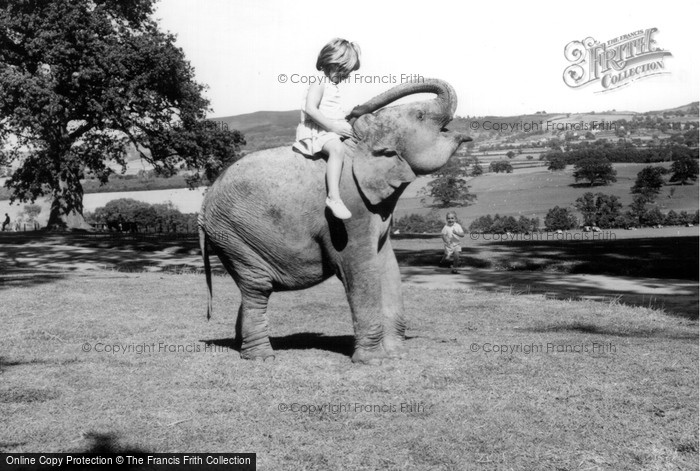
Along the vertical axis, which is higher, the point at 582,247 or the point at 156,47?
the point at 156,47

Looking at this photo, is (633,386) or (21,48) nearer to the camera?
(633,386)

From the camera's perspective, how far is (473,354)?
25.2ft

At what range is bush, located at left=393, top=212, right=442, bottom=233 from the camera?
32344 mm

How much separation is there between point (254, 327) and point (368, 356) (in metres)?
1.11

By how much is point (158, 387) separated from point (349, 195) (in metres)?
2.31

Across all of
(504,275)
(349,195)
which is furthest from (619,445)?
(504,275)

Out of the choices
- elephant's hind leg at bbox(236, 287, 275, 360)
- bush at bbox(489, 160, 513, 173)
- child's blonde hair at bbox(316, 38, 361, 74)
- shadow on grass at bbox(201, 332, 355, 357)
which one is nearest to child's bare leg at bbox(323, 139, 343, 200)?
child's blonde hair at bbox(316, 38, 361, 74)

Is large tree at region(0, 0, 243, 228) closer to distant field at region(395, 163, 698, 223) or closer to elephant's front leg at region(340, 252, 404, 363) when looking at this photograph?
distant field at region(395, 163, 698, 223)

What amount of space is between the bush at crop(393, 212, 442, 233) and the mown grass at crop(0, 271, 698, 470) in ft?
72.1

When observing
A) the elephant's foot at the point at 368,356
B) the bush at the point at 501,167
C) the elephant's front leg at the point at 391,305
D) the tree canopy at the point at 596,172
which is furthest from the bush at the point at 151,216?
the elephant's foot at the point at 368,356

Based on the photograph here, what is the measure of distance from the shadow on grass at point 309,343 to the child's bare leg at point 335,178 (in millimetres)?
1676

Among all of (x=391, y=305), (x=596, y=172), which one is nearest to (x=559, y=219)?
(x=596, y=172)

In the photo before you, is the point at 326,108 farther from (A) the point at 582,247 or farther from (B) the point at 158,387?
(A) the point at 582,247

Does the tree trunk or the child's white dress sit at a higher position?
the child's white dress
